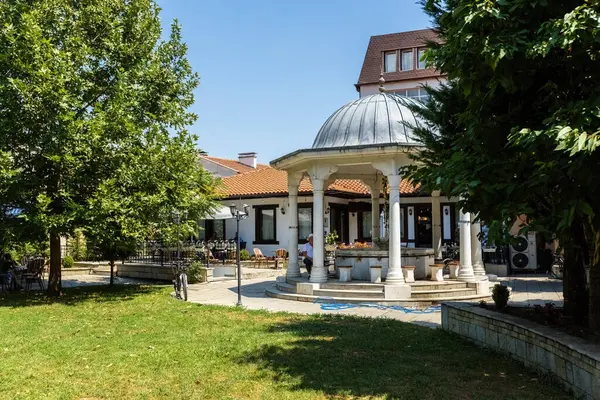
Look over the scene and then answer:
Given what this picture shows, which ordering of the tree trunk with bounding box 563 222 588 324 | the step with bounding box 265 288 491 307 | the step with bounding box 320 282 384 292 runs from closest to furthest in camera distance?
the tree trunk with bounding box 563 222 588 324, the step with bounding box 265 288 491 307, the step with bounding box 320 282 384 292

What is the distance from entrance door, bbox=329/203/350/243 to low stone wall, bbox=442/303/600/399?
57.0 feet

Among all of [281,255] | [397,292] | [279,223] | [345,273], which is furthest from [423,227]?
[397,292]

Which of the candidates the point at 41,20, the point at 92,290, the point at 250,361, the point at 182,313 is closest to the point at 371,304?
the point at 182,313

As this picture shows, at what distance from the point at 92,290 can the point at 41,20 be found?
7518mm

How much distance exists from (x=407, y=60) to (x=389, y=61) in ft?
4.61

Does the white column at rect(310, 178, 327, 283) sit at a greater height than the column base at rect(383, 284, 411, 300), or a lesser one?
greater

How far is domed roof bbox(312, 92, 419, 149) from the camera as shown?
13.3 m

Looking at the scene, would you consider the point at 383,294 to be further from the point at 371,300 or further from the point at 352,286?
the point at 352,286

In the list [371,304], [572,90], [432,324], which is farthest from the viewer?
[371,304]

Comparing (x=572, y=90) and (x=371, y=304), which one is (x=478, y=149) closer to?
(x=572, y=90)

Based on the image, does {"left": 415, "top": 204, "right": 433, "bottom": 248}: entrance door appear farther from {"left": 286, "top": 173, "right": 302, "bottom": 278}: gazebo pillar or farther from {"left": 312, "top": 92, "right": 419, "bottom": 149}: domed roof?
{"left": 286, "top": 173, "right": 302, "bottom": 278}: gazebo pillar

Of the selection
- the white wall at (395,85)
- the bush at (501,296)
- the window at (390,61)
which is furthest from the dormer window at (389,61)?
the bush at (501,296)

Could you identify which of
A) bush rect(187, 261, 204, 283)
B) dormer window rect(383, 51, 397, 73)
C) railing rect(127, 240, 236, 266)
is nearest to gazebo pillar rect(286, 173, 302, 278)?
bush rect(187, 261, 204, 283)

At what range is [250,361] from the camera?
6.42m
